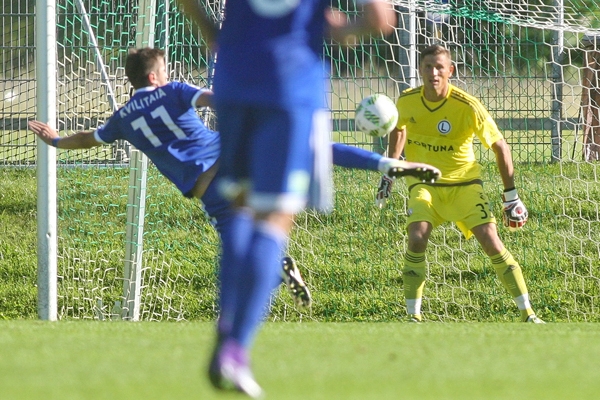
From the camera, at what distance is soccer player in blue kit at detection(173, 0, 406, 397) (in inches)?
130

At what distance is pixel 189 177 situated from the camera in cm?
657

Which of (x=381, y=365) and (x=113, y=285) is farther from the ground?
(x=381, y=365)

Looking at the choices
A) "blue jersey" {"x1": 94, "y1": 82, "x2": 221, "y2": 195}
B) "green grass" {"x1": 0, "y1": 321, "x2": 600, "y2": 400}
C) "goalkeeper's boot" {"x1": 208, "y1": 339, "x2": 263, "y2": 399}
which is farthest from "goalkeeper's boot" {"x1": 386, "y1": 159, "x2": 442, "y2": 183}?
"blue jersey" {"x1": 94, "y1": 82, "x2": 221, "y2": 195}

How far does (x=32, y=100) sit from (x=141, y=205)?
5.12 metres

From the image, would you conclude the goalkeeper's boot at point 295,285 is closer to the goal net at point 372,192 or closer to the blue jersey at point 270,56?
the goal net at point 372,192

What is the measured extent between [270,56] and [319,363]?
1368 mm

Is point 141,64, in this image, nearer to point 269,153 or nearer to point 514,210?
point 514,210

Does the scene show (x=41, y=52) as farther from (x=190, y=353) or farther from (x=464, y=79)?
(x=464, y=79)

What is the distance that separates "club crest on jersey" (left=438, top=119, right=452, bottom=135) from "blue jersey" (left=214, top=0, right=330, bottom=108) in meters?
4.41

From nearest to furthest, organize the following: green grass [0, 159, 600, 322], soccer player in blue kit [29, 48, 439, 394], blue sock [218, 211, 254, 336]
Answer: blue sock [218, 211, 254, 336]
soccer player in blue kit [29, 48, 439, 394]
green grass [0, 159, 600, 322]

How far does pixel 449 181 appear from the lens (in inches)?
310

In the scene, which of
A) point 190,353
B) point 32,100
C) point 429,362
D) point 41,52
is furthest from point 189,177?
point 32,100

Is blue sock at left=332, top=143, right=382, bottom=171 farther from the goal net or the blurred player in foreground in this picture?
the goal net

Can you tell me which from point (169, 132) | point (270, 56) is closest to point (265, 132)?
point (270, 56)
